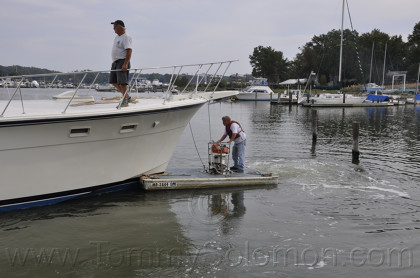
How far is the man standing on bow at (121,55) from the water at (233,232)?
263 centimetres

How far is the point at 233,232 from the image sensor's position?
305 inches

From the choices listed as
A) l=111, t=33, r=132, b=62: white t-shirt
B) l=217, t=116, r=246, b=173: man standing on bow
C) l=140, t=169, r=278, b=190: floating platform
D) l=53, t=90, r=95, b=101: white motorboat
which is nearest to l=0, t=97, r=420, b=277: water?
l=140, t=169, r=278, b=190: floating platform

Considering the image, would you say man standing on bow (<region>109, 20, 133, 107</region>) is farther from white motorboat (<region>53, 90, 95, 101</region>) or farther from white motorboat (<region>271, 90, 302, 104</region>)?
white motorboat (<region>271, 90, 302, 104</region>)

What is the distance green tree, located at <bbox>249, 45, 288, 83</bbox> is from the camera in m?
96.8

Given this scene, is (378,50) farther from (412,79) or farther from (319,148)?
(319,148)

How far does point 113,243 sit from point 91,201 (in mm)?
2353

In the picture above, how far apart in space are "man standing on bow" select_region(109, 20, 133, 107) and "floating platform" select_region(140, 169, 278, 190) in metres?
2.17

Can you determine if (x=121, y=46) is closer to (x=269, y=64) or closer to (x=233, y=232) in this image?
(x=233, y=232)

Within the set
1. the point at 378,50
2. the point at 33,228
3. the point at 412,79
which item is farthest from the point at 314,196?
the point at 412,79

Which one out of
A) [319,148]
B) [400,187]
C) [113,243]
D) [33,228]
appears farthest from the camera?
[319,148]

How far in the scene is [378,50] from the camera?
87.1 metres

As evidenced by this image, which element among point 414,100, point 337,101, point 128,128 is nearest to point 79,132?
point 128,128

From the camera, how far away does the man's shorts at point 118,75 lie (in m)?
9.02

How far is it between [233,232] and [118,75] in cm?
422
